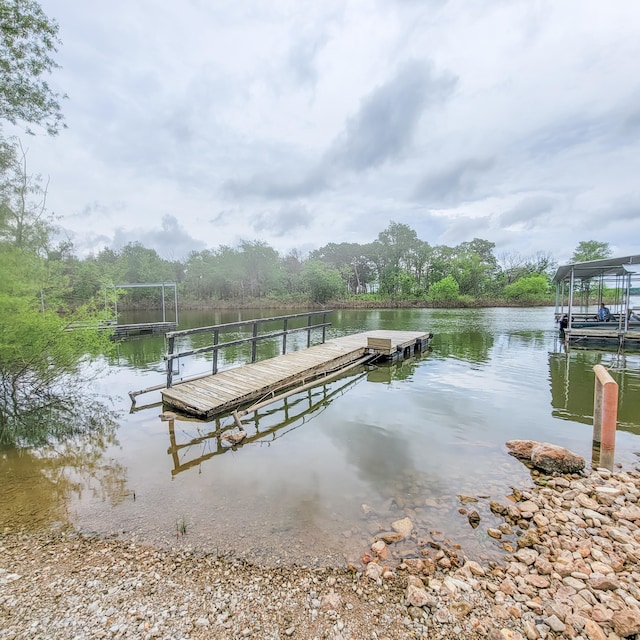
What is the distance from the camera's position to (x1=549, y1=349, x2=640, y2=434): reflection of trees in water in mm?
7389

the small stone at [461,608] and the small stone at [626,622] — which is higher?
the small stone at [626,622]

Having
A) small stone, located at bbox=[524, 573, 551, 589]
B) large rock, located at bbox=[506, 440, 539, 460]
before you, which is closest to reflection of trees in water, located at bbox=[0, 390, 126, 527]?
small stone, located at bbox=[524, 573, 551, 589]

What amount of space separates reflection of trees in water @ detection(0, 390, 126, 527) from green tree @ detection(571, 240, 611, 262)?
63447 millimetres

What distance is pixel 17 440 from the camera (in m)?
6.30

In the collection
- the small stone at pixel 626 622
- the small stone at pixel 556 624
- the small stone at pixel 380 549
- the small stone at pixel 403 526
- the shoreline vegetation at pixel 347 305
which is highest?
the shoreline vegetation at pixel 347 305

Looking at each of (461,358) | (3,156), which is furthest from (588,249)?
(3,156)

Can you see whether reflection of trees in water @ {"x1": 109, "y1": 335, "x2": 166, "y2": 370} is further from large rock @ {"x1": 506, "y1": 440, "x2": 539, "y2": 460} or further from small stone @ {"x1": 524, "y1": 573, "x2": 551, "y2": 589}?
small stone @ {"x1": 524, "y1": 573, "x2": 551, "y2": 589}

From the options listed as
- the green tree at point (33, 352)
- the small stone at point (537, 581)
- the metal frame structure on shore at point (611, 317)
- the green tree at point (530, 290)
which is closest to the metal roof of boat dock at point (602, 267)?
the metal frame structure on shore at point (611, 317)

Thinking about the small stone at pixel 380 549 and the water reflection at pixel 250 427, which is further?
the water reflection at pixel 250 427

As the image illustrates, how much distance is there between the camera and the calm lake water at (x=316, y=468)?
3703 mm

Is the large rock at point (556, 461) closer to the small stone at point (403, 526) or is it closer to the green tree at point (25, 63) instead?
the small stone at point (403, 526)

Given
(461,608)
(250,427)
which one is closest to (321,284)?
(250,427)

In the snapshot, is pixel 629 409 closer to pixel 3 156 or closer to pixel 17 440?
pixel 17 440

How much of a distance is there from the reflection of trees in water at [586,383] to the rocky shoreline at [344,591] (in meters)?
4.60
